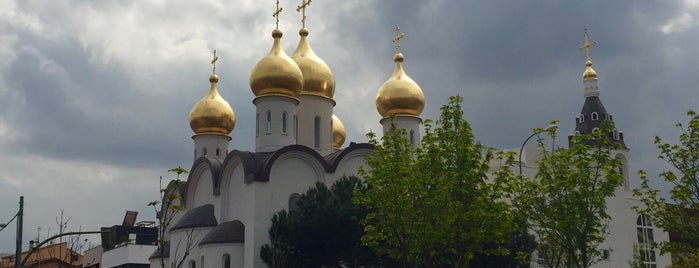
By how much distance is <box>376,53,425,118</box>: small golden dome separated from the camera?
39.7 metres

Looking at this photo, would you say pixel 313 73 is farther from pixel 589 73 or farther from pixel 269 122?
pixel 589 73

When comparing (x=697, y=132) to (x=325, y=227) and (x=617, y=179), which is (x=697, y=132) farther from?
(x=325, y=227)

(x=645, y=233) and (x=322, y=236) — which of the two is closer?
(x=322, y=236)

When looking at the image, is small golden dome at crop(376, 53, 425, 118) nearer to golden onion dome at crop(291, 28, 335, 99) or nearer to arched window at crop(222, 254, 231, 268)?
golden onion dome at crop(291, 28, 335, 99)

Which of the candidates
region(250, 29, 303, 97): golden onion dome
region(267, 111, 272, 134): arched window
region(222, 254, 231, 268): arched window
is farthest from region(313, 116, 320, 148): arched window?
region(222, 254, 231, 268): arched window

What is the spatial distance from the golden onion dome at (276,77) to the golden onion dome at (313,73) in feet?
6.94

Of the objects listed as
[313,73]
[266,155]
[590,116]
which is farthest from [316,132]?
[590,116]

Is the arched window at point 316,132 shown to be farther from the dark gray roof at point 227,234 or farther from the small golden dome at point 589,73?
the small golden dome at point 589,73

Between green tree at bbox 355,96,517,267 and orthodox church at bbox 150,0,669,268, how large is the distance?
1093 cm

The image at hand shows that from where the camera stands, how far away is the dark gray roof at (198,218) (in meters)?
32.9

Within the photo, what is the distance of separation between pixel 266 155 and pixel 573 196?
1671 centimetres

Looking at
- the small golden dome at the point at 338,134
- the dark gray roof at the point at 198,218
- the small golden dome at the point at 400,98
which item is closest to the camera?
the dark gray roof at the point at 198,218

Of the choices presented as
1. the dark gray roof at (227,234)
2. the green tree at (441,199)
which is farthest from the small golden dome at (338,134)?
the green tree at (441,199)

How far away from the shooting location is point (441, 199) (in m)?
19.4
